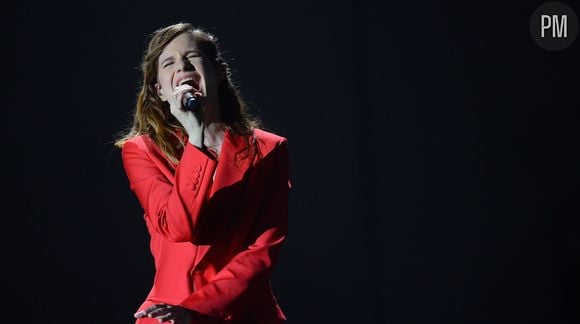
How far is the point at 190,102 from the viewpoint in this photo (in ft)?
4.42

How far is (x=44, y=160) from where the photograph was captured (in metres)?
3.17

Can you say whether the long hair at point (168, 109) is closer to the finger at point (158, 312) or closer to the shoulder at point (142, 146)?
the shoulder at point (142, 146)

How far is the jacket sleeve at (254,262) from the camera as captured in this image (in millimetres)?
1347

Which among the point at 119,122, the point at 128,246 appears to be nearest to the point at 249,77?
the point at 119,122

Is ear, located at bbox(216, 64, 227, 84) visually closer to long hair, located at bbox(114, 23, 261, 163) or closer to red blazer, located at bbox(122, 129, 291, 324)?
long hair, located at bbox(114, 23, 261, 163)

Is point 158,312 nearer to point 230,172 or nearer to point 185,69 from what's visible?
point 230,172

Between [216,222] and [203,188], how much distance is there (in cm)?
10

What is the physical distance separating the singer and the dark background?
1.76m

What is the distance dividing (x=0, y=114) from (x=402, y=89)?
1.73m

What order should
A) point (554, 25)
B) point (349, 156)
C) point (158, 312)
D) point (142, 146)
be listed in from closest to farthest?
point (158, 312) → point (142, 146) → point (349, 156) → point (554, 25)

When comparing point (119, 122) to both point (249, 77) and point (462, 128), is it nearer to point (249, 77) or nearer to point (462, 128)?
point (249, 77)

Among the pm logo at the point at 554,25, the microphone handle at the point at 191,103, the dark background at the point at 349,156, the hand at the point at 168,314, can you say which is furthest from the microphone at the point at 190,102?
the pm logo at the point at 554,25

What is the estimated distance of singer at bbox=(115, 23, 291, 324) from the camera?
1.33 meters

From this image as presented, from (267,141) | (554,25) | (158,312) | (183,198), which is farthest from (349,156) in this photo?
(158,312)
